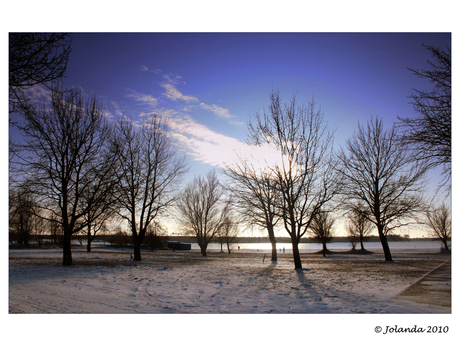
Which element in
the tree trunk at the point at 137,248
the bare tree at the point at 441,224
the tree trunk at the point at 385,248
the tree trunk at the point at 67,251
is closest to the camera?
the tree trunk at the point at 67,251

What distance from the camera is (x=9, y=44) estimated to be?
548cm

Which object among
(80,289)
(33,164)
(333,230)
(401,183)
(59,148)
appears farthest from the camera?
(333,230)

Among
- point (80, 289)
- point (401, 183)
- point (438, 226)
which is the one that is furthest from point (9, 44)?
point (438, 226)

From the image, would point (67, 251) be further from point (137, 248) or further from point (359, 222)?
point (359, 222)

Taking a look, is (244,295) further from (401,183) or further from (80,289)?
(401,183)

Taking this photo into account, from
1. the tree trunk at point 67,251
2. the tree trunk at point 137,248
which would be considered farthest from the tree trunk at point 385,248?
the tree trunk at point 67,251

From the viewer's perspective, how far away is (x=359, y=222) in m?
35.1

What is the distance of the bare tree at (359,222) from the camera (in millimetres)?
22734

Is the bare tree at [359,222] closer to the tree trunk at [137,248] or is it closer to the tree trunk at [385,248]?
the tree trunk at [385,248]

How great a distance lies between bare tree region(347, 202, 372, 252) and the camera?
22.7 metres

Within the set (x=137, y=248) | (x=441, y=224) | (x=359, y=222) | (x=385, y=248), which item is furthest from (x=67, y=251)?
(x=441, y=224)

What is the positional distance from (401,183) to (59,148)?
89.6ft

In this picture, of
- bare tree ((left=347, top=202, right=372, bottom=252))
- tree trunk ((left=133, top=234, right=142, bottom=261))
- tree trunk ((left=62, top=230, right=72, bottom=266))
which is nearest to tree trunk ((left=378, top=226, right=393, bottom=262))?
bare tree ((left=347, top=202, right=372, bottom=252))

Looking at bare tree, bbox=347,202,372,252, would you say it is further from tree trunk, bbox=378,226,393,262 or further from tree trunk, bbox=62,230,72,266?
tree trunk, bbox=62,230,72,266
